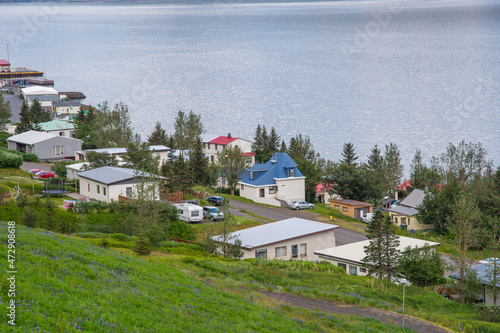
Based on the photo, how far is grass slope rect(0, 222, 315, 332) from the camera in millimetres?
10664

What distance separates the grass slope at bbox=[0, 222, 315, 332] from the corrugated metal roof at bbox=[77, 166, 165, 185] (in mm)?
22433

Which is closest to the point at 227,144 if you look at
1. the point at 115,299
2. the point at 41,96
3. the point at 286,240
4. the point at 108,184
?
the point at 108,184

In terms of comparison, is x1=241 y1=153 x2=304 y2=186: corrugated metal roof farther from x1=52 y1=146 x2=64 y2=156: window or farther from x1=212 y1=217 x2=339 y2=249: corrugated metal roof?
x1=52 y1=146 x2=64 y2=156: window

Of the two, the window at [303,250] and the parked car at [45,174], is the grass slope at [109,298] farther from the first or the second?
the parked car at [45,174]

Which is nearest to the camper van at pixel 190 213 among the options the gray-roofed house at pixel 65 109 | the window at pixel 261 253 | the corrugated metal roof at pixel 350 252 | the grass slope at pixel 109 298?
the window at pixel 261 253

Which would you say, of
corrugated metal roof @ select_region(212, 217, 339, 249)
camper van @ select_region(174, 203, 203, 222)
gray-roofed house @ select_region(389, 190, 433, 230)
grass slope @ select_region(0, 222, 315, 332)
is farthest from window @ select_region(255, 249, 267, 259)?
gray-roofed house @ select_region(389, 190, 433, 230)

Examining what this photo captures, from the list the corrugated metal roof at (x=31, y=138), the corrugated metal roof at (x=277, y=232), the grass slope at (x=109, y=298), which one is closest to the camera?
the grass slope at (x=109, y=298)

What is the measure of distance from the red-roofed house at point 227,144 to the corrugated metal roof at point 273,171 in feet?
50.6

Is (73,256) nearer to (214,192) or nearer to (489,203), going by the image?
(214,192)

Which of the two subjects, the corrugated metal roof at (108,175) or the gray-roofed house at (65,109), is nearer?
the corrugated metal roof at (108,175)

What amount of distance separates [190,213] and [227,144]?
33878 millimetres

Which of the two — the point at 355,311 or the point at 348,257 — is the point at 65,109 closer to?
Result: the point at 348,257

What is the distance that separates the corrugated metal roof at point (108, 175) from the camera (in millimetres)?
38844

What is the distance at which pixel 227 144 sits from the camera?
71188 millimetres
